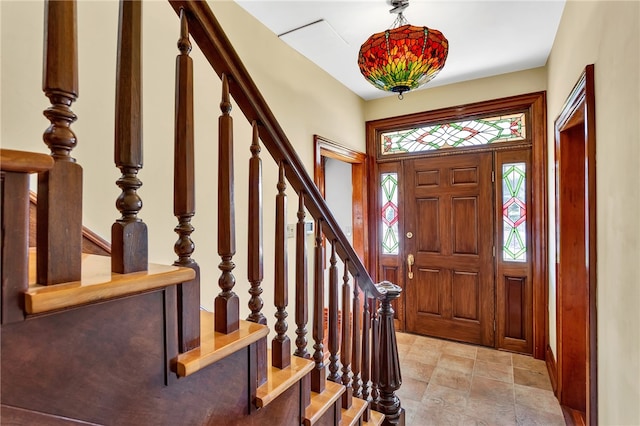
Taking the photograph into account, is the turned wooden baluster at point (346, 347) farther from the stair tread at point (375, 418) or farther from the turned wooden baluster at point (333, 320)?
the stair tread at point (375, 418)

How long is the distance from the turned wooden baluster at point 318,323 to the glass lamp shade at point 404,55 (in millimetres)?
1185

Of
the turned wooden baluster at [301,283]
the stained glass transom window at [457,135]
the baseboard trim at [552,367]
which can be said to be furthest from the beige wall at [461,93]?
the turned wooden baluster at [301,283]

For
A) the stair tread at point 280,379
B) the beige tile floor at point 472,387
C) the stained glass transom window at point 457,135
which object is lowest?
the beige tile floor at point 472,387

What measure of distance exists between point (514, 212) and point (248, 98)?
315cm

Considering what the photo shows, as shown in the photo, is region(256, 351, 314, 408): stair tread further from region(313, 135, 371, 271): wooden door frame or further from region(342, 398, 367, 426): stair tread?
region(313, 135, 371, 271): wooden door frame

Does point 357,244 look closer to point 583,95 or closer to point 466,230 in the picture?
point 466,230

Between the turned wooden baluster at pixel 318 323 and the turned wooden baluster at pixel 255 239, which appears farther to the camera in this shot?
the turned wooden baluster at pixel 318 323

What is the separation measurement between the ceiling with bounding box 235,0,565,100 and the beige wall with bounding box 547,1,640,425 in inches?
28.2

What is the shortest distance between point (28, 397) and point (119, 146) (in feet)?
1.46

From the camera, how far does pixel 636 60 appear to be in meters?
1.06

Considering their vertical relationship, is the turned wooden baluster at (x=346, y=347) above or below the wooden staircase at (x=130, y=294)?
below

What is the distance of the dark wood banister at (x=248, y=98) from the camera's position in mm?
801

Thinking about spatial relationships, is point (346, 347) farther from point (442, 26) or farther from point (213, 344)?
point (442, 26)

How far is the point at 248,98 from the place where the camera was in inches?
38.2
